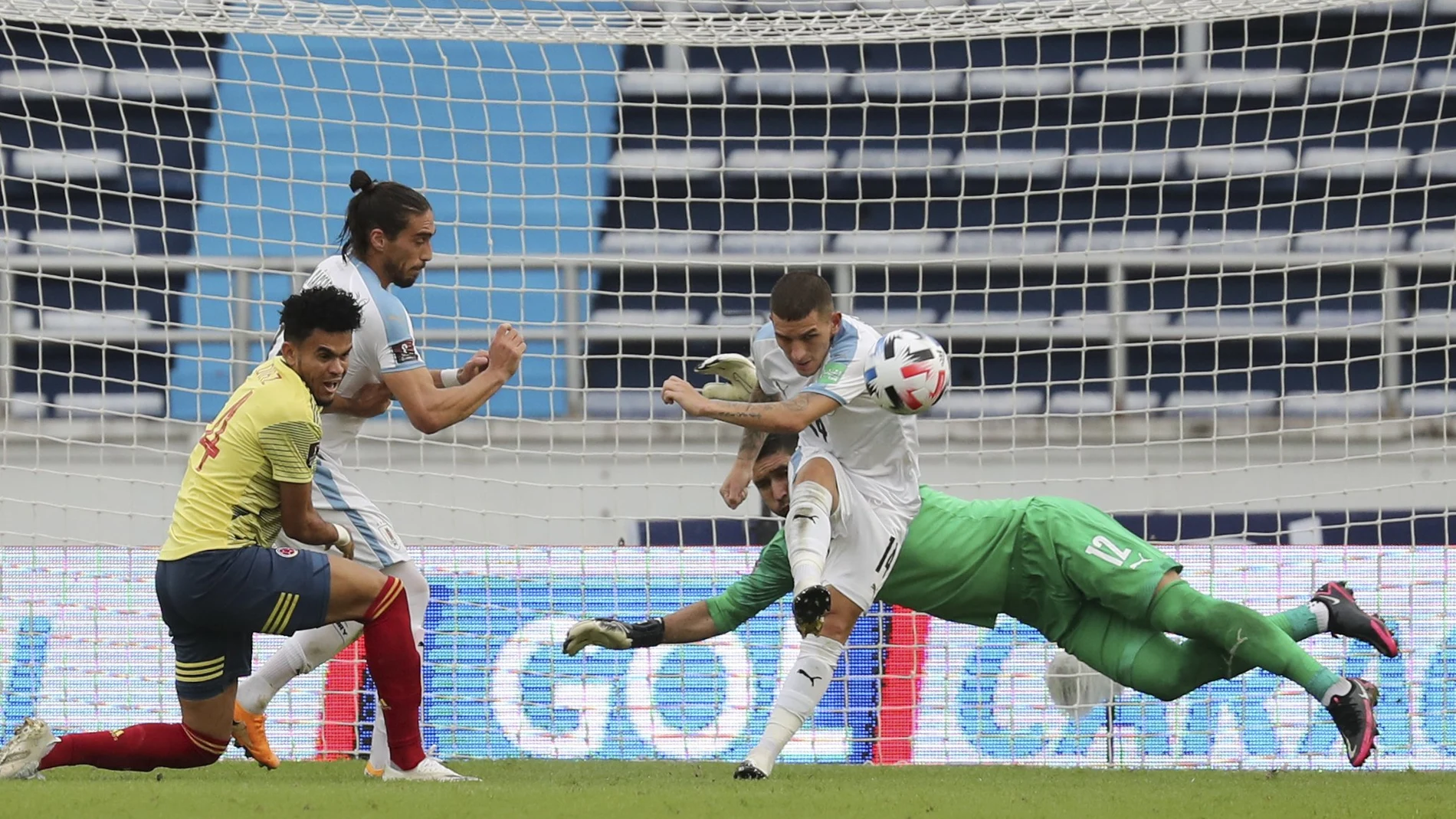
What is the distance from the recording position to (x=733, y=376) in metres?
6.03

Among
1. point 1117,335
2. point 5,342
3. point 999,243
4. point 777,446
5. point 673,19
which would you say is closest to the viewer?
point 777,446

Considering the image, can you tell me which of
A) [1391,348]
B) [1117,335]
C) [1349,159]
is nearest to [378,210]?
[1117,335]

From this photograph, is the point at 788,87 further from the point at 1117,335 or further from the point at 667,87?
the point at 1117,335

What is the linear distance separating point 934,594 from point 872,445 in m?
0.55

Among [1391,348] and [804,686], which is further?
[1391,348]

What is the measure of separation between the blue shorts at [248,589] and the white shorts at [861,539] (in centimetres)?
160

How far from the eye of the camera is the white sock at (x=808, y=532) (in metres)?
4.94

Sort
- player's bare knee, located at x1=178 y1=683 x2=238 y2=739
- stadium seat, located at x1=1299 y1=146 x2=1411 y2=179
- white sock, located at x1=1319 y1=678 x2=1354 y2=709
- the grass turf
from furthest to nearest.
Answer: stadium seat, located at x1=1299 y1=146 x2=1411 y2=179 → white sock, located at x1=1319 y1=678 x2=1354 y2=709 → player's bare knee, located at x1=178 y1=683 x2=238 y2=739 → the grass turf

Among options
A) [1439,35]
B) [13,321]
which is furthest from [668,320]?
[1439,35]

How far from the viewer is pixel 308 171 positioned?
10547mm

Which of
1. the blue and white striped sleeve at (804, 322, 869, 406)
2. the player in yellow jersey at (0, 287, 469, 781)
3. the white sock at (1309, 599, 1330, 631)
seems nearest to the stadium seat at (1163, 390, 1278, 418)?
the white sock at (1309, 599, 1330, 631)

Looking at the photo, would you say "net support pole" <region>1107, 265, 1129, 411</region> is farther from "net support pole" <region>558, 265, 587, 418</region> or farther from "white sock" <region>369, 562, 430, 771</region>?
"white sock" <region>369, 562, 430, 771</region>

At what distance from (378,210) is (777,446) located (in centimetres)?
177

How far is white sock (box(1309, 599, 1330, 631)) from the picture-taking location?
5.42m
